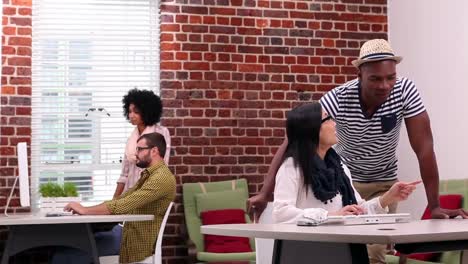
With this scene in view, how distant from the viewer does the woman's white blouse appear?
2910mm

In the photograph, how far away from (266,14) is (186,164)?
5.30 feet

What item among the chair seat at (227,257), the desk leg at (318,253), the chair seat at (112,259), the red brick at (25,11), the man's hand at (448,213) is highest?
the red brick at (25,11)

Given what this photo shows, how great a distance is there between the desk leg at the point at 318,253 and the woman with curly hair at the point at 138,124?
11.9 ft

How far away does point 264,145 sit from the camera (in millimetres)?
6781

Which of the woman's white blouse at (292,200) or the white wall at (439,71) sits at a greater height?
the white wall at (439,71)

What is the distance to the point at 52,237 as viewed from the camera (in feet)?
13.3

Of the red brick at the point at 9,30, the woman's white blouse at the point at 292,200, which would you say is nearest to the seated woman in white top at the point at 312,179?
the woman's white blouse at the point at 292,200

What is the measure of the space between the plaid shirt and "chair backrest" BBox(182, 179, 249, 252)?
4.62ft

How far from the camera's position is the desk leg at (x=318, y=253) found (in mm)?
2123

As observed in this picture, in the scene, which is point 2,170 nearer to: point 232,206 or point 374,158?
point 232,206

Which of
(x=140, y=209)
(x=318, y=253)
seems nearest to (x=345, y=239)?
(x=318, y=253)

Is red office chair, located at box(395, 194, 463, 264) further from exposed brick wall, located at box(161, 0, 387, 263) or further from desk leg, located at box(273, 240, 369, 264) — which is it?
desk leg, located at box(273, 240, 369, 264)

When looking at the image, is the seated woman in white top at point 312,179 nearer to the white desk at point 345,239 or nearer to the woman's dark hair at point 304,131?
the woman's dark hair at point 304,131

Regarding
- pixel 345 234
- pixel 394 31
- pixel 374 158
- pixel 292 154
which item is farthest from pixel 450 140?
pixel 345 234
